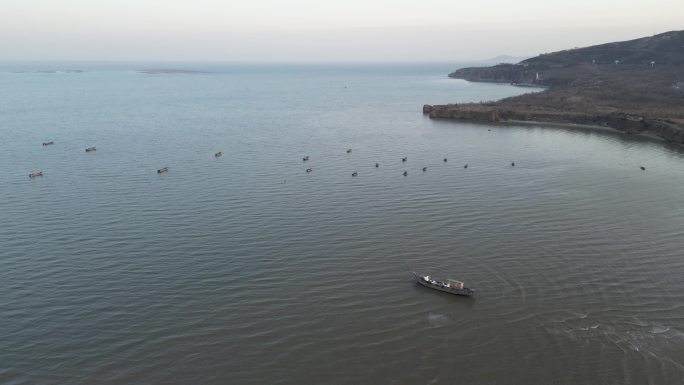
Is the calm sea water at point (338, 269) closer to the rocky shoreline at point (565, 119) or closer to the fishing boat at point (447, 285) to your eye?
the fishing boat at point (447, 285)

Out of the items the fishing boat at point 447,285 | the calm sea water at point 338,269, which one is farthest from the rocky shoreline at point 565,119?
the fishing boat at point 447,285

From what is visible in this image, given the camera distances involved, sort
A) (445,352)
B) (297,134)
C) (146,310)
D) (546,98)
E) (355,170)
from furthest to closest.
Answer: (546,98)
(297,134)
(355,170)
(146,310)
(445,352)

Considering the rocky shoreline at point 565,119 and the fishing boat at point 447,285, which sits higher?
the rocky shoreline at point 565,119

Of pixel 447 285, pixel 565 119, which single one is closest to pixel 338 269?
pixel 447 285

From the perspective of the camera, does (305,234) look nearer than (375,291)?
No

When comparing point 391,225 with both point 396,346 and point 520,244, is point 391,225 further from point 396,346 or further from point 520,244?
point 396,346

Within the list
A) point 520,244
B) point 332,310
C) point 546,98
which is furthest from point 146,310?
point 546,98

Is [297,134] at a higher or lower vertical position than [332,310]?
higher

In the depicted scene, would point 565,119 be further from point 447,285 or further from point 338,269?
point 338,269
